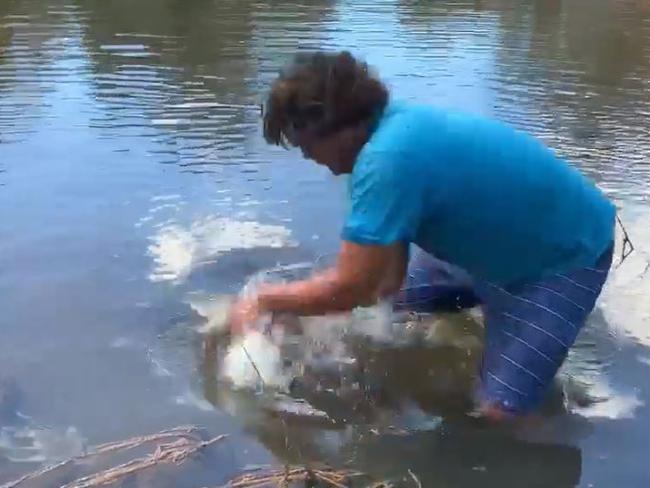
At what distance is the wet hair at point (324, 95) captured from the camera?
2.63m

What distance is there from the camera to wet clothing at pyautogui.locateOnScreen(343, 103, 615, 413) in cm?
267

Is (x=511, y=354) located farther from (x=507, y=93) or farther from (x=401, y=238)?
(x=507, y=93)

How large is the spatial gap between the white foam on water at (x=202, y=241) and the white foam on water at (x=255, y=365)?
2.87 feet

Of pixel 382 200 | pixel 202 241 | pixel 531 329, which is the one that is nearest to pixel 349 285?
pixel 382 200

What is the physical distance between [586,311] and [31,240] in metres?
2.99

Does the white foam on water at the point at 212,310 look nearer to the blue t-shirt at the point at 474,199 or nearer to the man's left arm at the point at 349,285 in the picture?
the man's left arm at the point at 349,285

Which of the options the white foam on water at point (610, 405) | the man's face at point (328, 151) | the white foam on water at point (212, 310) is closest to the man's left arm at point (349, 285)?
the man's face at point (328, 151)

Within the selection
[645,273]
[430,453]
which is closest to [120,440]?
[430,453]

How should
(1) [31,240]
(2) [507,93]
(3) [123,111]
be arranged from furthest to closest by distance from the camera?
(2) [507,93] < (3) [123,111] < (1) [31,240]

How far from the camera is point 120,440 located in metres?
3.29

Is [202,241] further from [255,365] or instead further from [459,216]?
[459,216]

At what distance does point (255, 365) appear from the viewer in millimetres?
3643

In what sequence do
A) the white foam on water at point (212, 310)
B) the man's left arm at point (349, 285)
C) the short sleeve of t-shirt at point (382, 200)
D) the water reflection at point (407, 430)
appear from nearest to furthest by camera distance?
the short sleeve of t-shirt at point (382, 200) < the man's left arm at point (349, 285) < the water reflection at point (407, 430) < the white foam on water at point (212, 310)

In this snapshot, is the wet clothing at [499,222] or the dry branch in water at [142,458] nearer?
the wet clothing at [499,222]
